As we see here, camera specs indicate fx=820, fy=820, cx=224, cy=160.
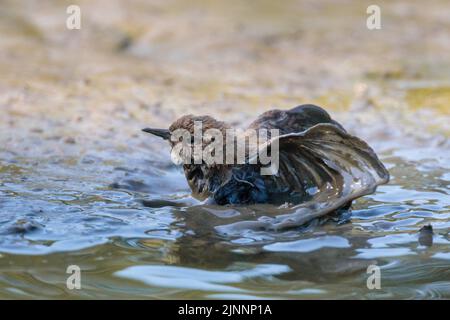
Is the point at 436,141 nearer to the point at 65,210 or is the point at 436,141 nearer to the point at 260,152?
the point at 260,152

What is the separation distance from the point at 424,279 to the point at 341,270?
0.45 metres

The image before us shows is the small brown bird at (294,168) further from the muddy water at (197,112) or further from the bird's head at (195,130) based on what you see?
the muddy water at (197,112)

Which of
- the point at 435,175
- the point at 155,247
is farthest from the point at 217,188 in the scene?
the point at 435,175

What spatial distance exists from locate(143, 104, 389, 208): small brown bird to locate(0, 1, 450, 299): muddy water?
18cm

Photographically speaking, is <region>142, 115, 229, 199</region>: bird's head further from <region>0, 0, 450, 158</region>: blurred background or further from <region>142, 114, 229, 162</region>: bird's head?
<region>0, 0, 450, 158</region>: blurred background

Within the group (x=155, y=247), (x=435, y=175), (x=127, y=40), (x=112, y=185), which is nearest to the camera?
(x=155, y=247)

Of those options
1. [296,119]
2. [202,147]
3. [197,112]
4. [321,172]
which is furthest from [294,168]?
[197,112]

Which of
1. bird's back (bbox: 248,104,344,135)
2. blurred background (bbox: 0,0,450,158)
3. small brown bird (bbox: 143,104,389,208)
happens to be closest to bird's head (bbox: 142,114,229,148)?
small brown bird (bbox: 143,104,389,208)

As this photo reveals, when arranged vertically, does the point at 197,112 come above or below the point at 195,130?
above

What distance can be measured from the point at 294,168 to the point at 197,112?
3.71 m

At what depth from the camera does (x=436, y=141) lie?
8.08 m

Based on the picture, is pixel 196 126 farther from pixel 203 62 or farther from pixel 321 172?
pixel 203 62

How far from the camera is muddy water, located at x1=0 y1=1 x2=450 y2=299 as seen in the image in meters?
4.45

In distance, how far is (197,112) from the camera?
9102mm
